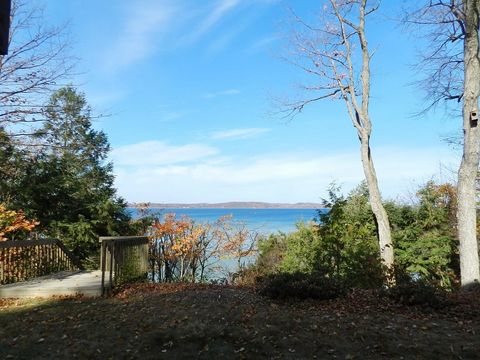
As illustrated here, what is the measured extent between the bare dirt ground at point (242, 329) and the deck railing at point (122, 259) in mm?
1653

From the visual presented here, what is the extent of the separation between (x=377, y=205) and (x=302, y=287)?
593cm

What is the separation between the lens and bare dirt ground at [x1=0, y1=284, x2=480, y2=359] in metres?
4.38

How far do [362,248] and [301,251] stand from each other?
218 centimetres

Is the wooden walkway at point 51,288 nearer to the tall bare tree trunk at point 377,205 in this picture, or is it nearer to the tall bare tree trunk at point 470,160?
the tall bare tree trunk at point 377,205

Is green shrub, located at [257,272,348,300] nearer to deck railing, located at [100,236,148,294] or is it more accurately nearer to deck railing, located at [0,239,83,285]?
deck railing, located at [100,236,148,294]

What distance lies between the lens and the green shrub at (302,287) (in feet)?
20.8

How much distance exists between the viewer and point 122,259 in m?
9.21

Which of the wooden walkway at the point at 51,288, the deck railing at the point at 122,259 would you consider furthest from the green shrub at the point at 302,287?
the wooden walkway at the point at 51,288

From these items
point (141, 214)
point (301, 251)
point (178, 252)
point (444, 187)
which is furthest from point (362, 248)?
point (141, 214)

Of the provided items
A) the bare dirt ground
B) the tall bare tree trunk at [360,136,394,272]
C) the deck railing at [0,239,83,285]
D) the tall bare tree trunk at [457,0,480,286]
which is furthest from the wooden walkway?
the tall bare tree trunk at [457,0,480,286]

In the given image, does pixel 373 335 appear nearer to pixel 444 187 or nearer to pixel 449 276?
pixel 449 276

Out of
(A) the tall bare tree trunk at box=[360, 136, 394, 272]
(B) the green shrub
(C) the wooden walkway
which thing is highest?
(A) the tall bare tree trunk at box=[360, 136, 394, 272]

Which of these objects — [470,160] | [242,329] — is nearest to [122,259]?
[242,329]

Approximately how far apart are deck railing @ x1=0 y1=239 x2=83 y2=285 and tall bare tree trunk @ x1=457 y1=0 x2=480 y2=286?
973 cm
